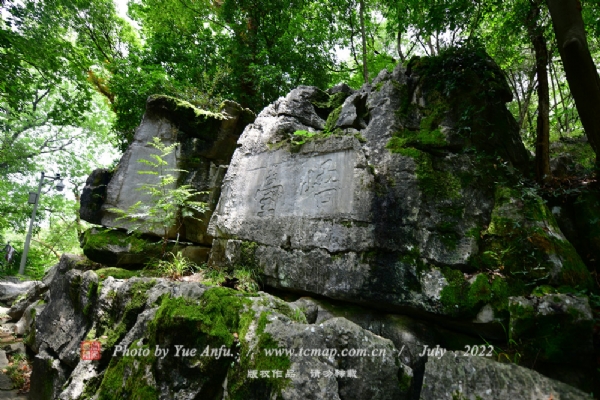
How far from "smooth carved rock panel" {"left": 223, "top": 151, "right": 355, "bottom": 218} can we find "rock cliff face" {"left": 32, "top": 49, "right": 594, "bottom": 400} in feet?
0.09

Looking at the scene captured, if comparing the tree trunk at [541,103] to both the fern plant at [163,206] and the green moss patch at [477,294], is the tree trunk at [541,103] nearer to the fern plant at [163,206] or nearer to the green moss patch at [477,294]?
the green moss patch at [477,294]

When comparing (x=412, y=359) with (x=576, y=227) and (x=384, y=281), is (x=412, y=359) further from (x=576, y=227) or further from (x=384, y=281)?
(x=576, y=227)

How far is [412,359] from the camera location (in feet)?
11.9

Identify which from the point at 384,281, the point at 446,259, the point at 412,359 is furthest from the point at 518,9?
the point at 412,359

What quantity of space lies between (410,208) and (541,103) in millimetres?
3297

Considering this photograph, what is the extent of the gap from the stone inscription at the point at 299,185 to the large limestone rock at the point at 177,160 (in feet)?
6.25

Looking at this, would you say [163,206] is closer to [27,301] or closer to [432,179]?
[432,179]

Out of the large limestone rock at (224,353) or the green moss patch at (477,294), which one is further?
the green moss patch at (477,294)

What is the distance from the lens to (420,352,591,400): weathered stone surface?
7.87 ft

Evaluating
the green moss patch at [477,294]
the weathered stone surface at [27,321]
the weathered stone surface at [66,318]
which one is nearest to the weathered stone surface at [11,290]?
the weathered stone surface at [27,321]

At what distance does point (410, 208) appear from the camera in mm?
4312

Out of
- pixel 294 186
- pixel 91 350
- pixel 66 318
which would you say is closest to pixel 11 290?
pixel 66 318

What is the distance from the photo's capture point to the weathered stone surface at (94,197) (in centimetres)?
730

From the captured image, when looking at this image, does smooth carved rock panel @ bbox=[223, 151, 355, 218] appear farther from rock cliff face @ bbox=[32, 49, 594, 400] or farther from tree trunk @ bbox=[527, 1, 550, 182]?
tree trunk @ bbox=[527, 1, 550, 182]
